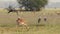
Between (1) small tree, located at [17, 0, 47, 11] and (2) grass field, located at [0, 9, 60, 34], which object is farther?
(1) small tree, located at [17, 0, 47, 11]

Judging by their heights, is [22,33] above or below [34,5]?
above

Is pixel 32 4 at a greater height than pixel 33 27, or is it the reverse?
pixel 33 27

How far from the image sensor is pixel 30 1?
79.8 m

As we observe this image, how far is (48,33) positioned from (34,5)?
2289 inches

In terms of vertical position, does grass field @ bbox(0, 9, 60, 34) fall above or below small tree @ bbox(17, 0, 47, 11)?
above

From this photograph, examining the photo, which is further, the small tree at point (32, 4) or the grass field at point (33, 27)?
the small tree at point (32, 4)

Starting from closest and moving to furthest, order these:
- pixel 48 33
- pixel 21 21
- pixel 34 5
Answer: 1. pixel 48 33
2. pixel 21 21
3. pixel 34 5

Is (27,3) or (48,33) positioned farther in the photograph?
(27,3)

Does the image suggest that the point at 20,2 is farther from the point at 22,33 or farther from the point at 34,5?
the point at 22,33

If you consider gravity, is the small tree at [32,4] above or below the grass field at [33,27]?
below

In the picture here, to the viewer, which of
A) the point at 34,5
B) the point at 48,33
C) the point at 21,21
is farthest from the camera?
the point at 34,5

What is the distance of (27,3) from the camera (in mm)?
81062

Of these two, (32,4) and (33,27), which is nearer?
(33,27)

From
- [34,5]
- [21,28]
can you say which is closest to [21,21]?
[21,28]
